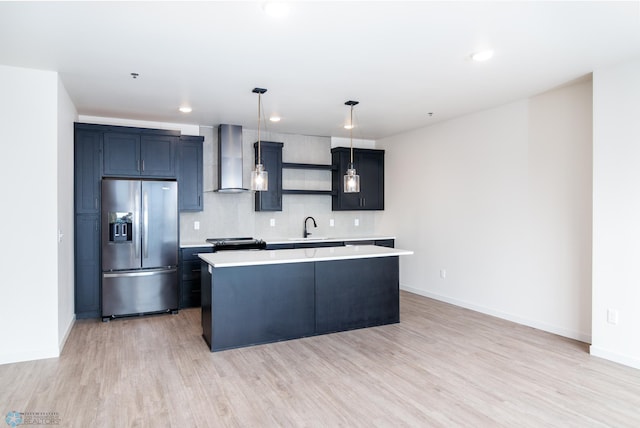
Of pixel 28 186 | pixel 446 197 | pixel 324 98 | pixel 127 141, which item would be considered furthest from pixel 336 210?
pixel 28 186

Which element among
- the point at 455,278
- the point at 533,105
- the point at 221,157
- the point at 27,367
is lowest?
the point at 27,367

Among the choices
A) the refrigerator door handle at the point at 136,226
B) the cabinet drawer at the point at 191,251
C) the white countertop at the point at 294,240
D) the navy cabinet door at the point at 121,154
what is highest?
the navy cabinet door at the point at 121,154

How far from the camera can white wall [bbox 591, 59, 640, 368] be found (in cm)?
332

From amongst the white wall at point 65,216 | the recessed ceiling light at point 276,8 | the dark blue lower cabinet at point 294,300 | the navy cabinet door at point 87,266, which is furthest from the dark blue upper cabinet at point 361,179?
the recessed ceiling light at point 276,8

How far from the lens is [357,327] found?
14.3ft

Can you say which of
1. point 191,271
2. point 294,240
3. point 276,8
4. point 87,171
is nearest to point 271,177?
point 294,240

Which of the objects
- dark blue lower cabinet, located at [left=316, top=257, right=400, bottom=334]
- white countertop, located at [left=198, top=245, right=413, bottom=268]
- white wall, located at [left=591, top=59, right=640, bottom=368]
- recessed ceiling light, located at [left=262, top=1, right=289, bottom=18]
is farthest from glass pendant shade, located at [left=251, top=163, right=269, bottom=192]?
white wall, located at [left=591, top=59, right=640, bottom=368]

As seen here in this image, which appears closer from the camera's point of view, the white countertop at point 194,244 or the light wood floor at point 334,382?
the light wood floor at point 334,382

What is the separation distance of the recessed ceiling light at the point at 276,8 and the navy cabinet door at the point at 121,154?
3.32 meters

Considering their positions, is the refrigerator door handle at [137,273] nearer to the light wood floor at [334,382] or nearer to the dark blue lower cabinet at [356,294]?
the light wood floor at [334,382]

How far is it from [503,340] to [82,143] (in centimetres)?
529

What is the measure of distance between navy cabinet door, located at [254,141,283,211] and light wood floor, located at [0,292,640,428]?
2.38 metres

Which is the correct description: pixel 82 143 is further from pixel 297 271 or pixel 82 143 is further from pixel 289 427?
pixel 289 427

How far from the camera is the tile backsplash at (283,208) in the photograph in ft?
Result: 19.5
